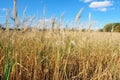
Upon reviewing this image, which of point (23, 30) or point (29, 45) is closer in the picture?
point (23, 30)

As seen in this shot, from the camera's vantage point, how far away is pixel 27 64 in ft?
7.32

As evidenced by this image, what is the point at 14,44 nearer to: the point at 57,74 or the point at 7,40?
the point at 7,40

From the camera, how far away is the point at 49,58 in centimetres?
230

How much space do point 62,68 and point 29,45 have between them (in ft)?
1.74

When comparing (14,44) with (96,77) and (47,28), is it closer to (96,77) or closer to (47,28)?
(47,28)

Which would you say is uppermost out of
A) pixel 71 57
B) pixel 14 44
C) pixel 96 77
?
pixel 14 44

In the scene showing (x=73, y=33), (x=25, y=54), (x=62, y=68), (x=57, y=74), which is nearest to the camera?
(x=57, y=74)

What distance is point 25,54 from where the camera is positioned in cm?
233

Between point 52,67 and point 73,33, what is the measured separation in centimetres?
70

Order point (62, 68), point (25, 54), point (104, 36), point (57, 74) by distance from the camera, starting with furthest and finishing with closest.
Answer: point (104, 36) → point (25, 54) → point (62, 68) → point (57, 74)

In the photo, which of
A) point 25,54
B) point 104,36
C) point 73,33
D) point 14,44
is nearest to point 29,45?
point 25,54

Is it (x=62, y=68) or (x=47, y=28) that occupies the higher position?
(x=47, y=28)

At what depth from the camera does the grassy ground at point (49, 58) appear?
2.07 meters

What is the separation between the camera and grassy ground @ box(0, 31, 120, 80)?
6.78 ft
